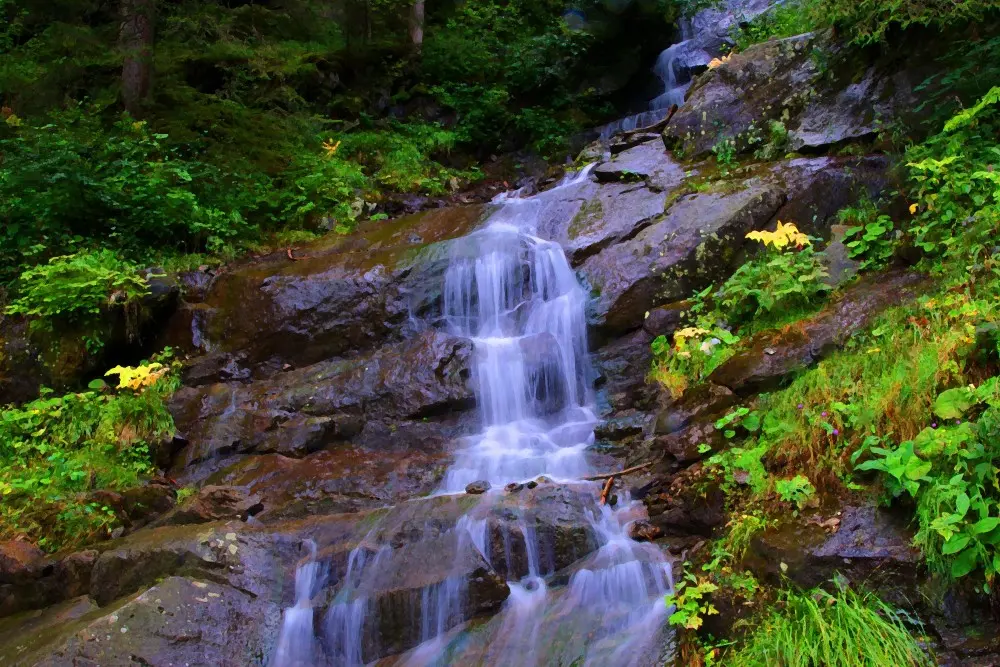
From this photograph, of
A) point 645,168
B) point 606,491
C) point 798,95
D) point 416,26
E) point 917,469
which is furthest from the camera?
point 416,26

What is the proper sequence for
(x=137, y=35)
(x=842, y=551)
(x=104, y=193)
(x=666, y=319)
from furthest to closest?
(x=137, y=35)
(x=104, y=193)
(x=666, y=319)
(x=842, y=551)

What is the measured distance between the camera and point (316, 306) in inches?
328

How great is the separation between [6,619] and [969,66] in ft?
32.5

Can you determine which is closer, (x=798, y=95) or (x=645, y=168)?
(x=798, y=95)

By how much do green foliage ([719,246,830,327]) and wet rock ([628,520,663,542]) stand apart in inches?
96.9

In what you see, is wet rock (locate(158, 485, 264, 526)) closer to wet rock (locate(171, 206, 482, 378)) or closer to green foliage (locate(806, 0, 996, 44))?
wet rock (locate(171, 206, 482, 378))

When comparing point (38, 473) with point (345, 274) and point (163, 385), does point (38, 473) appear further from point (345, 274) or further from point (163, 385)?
point (345, 274)

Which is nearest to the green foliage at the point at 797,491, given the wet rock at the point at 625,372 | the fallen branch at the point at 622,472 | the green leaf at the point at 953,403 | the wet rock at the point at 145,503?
the green leaf at the point at 953,403

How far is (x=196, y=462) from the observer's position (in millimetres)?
6957

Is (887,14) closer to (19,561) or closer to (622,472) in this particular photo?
(622,472)

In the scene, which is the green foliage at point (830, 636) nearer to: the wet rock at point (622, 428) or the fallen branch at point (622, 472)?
the fallen branch at point (622, 472)

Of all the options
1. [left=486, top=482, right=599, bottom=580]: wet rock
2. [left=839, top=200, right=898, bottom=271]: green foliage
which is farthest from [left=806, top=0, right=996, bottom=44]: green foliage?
[left=486, top=482, right=599, bottom=580]: wet rock

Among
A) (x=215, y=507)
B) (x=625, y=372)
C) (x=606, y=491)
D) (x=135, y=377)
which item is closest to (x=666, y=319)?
(x=625, y=372)

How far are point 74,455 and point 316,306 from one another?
3070 millimetres
